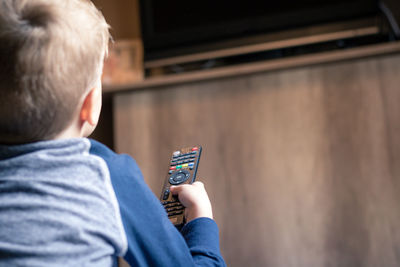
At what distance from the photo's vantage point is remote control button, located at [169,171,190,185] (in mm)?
634

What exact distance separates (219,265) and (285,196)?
2.77 ft

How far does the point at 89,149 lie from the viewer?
452mm

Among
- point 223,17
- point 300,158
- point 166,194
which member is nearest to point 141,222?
point 166,194

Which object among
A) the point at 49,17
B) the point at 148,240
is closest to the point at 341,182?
the point at 148,240

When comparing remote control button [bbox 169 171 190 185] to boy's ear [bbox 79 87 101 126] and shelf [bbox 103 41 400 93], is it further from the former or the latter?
shelf [bbox 103 41 400 93]

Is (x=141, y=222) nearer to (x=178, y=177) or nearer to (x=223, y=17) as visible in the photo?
(x=178, y=177)

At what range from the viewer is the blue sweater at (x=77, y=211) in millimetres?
406

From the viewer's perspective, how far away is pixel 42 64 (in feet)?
1.37

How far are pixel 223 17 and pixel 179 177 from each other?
1058mm

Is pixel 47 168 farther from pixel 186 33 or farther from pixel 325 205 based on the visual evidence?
pixel 186 33

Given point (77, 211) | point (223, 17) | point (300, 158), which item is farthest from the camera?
point (223, 17)

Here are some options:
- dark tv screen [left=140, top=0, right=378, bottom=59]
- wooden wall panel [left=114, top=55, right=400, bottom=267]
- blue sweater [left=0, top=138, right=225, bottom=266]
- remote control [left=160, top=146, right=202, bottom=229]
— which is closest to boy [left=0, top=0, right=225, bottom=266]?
blue sweater [left=0, top=138, right=225, bottom=266]

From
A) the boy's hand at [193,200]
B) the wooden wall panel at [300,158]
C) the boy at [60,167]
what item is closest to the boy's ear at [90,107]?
the boy at [60,167]

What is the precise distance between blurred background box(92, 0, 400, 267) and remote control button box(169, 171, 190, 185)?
0.73 meters
